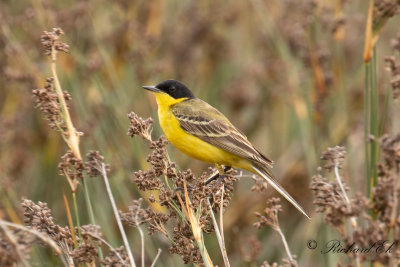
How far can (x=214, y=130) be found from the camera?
418 centimetres

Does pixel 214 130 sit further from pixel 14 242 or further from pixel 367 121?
pixel 14 242

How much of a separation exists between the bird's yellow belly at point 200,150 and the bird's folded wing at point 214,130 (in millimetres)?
38

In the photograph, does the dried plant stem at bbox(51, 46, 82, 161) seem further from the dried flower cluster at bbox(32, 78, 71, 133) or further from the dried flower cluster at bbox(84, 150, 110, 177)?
the dried flower cluster at bbox(84, 150, 110, 177)

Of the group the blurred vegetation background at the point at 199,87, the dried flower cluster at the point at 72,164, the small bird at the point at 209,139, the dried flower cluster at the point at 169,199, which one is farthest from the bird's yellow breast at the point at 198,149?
the dried flower cluster at the point at 72,164

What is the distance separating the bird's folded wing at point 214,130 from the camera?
13.0 feet

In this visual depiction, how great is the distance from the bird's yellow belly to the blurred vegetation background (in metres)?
0.49

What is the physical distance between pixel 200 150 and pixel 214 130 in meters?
0.25

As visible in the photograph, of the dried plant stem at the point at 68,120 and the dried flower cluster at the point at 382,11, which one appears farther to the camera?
the dried flower cluster at the point at 382,11

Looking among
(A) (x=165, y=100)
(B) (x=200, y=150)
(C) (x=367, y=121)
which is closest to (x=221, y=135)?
(B) (x=200, y=150)

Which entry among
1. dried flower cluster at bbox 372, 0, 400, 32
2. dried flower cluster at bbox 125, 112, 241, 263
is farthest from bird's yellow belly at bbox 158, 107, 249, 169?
dried flower cluster at bbox 372, 0, 400, 32

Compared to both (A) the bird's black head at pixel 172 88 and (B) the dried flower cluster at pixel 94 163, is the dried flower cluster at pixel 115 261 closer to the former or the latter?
(B) the dried flower cluster at pixel 94 163

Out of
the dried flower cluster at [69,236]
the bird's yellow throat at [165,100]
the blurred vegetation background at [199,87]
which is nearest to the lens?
the dried flower cluster at [69,236]

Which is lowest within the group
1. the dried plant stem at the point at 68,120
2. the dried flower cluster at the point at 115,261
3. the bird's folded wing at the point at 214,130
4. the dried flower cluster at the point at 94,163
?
the dried flower cluster at the point at 115,261

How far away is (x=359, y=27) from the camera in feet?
25.6
